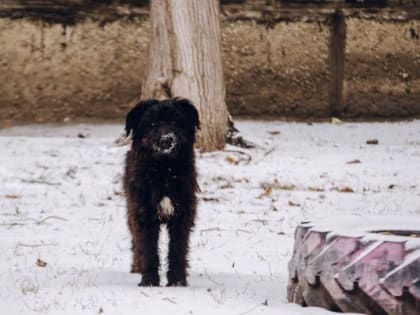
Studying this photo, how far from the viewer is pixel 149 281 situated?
617 cm

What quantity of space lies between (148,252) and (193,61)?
296 inches

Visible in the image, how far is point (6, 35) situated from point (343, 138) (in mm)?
6094

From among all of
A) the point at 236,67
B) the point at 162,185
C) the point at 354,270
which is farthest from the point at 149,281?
the point at 236,67

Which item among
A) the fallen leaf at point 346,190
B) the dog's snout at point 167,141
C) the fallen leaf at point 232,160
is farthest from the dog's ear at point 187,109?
the fallen leaf at point 232,160

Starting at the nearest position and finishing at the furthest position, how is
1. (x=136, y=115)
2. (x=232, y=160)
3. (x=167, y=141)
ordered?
(x=167, y=141) < (x=136, y=115) < (x=232, y=160)

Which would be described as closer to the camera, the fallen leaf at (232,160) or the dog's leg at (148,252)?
the dog's leg at (148,252)

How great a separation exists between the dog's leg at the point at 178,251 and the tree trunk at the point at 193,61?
7.07 meters

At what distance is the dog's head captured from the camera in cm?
618

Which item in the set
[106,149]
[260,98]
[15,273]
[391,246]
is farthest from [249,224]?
[260,98]

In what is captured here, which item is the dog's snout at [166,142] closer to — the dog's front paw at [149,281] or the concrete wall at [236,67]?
the dog's front paw at [149,281]

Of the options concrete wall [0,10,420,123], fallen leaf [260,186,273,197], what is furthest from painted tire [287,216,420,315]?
concrete wall [0,10,420,123]

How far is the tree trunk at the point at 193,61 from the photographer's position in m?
13.4

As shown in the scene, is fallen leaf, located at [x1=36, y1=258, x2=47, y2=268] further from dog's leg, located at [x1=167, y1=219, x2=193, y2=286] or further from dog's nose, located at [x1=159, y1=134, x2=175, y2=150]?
dog's nose, located at [x1=159, y1=134, x2=175, y2=150]

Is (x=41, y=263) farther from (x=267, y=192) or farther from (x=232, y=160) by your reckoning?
(x=232, y=160)
